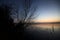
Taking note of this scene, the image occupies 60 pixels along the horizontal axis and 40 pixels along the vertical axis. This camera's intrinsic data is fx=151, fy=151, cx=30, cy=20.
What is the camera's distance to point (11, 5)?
A: 337 cm

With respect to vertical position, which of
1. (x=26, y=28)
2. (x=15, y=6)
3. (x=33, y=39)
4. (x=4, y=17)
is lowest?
(x=33, y=39)

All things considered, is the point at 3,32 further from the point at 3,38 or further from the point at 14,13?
the point at 14,13

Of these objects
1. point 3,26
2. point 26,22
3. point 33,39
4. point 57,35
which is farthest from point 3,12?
point 57,35

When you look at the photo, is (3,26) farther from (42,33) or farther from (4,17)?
(42,33)

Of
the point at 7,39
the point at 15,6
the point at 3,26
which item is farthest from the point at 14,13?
the point at 7,39

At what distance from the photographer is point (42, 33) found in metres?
3.48

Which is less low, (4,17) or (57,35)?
(4,17)

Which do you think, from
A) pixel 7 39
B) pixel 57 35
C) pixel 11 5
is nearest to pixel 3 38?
pixel 7 39

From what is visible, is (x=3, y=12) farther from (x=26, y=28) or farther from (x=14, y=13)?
(x=26, y=28)

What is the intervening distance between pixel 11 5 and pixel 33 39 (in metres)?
0.90

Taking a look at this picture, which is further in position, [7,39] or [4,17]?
[4,17]

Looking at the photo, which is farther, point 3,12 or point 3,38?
point 3,12

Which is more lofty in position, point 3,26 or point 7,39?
point 3,26

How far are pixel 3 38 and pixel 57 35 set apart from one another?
3.89ft
